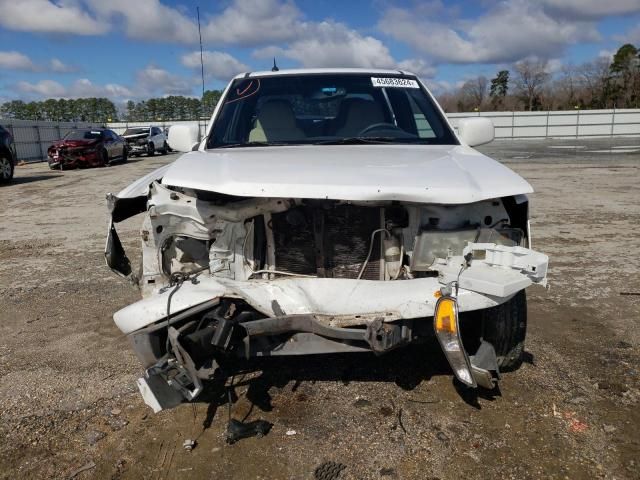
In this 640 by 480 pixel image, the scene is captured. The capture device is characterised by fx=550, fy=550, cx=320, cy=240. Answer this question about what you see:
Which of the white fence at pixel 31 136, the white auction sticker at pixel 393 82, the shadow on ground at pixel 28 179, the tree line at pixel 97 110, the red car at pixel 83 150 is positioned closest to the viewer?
the white auction sticker at pixel 393 82

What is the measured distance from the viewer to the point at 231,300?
277 centimetres

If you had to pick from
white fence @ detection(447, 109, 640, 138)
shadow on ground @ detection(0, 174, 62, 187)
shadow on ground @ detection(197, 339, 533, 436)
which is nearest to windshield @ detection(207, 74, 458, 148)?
shadow on ground @ detection(197, 339, 533, 436)

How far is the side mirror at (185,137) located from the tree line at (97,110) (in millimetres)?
43003

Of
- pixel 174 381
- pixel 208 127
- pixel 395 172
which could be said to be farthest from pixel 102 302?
pixel 395 172

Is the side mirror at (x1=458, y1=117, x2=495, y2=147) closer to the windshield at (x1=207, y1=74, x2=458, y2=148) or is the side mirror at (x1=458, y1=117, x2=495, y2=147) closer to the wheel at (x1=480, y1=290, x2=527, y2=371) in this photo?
the windshield at (x1=207, y1=74, x2=458, y2=148)

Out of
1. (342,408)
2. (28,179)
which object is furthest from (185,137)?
(28,179)

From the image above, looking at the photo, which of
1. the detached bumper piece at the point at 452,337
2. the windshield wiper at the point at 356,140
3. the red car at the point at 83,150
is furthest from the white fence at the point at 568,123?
the detached bumper piece at the point at 452,337

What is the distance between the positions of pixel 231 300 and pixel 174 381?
1.54ft

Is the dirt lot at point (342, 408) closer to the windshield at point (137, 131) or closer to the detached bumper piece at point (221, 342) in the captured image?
the detached bumper piece at point (221, 342)

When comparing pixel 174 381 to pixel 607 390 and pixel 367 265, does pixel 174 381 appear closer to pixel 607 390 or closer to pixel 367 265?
pixel 367 265

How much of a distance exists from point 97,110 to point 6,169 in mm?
46225

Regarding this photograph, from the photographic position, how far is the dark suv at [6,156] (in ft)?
47.3

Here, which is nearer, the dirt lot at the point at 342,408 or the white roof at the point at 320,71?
the dirt lot at the point at 342,408

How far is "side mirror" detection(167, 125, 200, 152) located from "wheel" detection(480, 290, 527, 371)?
2.56 m
